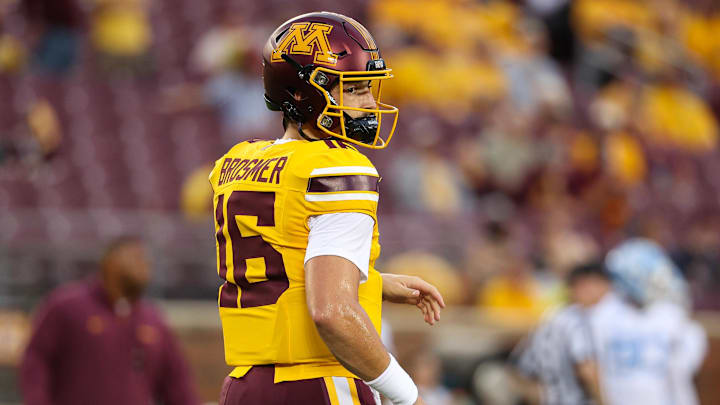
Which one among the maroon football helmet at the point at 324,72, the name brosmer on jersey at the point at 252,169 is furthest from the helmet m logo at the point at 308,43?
the name brosmer on jersey at the point at 252,169

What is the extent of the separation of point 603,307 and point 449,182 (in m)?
4.65

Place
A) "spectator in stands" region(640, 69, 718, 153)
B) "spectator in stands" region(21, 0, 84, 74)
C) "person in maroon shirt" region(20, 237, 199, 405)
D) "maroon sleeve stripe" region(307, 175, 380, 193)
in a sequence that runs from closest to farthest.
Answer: "maroon sleeve stripe" region(307, 175, 380, 193)
"person in maroon shirt" region(20, 237, 199, 405)
"spectator in stands" region(21, 0, 84, 74)
"spectator in stands" region(640, 69, 718, 153)

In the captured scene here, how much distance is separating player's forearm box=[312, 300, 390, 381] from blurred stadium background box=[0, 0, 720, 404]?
14.6 feet

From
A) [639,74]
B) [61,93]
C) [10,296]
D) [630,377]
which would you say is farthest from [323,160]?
[639,74]

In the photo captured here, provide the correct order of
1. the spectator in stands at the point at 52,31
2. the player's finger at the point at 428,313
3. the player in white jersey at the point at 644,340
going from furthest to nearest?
the spectator in stands at the point at 52,31, the player in white jersey at the point at 644,340, the player's finger at the point at 428,313

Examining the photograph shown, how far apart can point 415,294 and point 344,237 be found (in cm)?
56

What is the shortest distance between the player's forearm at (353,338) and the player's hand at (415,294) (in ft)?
1.63

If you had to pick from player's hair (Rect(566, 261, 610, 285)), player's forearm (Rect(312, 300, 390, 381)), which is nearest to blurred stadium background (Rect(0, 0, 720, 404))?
player's hair (Rect(566, 261, 610, 285))

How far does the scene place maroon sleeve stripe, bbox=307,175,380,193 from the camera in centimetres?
325

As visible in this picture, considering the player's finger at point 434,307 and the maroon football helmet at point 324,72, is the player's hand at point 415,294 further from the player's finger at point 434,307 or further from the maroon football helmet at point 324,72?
the maroon football helmet at point 324,72

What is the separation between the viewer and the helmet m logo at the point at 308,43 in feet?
11.6

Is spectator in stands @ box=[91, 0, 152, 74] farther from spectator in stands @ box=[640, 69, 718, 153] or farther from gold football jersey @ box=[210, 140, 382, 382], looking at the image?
gold football jersey @ box=[210, 140, 382, 382]

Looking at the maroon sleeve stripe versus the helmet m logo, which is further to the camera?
the helmet m logo

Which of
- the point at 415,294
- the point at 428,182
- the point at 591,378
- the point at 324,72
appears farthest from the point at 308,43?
the point at 428,182
